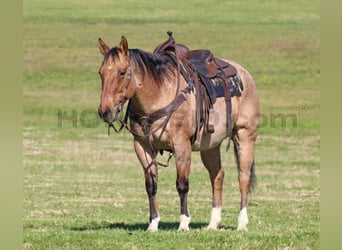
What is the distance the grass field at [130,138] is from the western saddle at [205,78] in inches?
62.8

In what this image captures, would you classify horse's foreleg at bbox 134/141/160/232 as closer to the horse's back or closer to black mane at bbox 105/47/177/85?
the horse's back

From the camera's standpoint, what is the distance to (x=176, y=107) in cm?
1087

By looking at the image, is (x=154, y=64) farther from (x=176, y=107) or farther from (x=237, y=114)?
(x=237, y=114)

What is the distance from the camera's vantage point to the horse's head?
9.90 metres

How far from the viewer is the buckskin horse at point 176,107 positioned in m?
10.2

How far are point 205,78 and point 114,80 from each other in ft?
6.74

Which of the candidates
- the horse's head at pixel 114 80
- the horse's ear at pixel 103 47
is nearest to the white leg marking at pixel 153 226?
the horse's head at pixel 114 80

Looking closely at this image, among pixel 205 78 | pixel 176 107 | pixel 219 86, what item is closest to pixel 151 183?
pixel 176 107

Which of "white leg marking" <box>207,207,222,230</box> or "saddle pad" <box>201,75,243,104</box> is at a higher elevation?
"saddle pad" <box>201,75,243,104</box>

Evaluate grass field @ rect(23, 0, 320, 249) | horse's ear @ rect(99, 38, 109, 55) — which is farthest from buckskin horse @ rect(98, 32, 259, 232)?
grass field @ rect(23, 0, 320, 249)

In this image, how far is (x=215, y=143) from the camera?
474 inches
